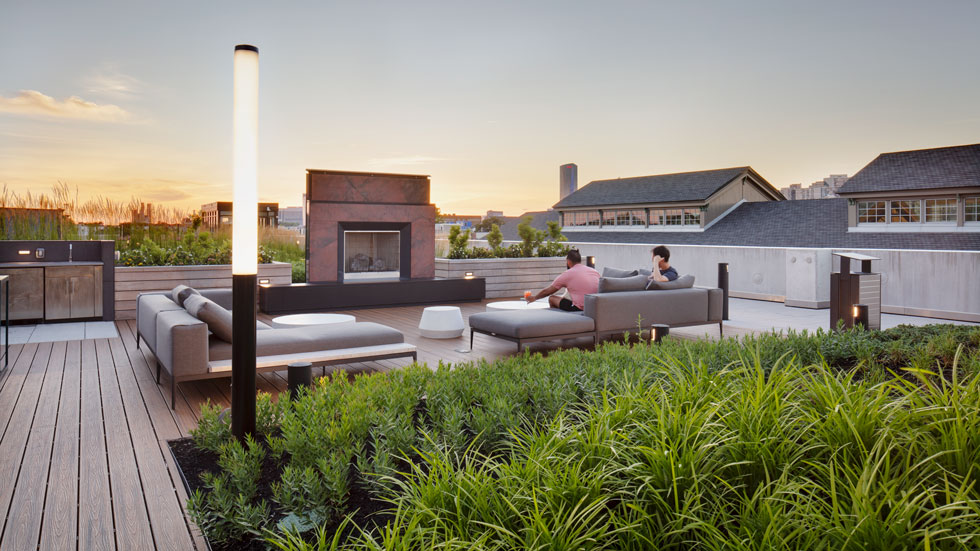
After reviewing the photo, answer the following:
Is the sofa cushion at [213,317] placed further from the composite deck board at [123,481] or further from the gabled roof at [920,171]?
the gabled roof at [920,171]

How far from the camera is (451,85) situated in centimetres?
1191

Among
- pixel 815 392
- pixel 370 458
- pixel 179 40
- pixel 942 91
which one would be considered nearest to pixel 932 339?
pixel 815 392

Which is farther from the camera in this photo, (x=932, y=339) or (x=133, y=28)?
(x=133, y=28)

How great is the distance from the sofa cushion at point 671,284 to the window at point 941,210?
14279 millimetres

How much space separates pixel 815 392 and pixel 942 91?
15.4 metres

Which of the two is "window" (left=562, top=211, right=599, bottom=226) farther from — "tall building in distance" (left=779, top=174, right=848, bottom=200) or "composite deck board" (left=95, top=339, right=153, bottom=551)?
"composite deck board" (left=95, top=339, right=153, bottom=551)

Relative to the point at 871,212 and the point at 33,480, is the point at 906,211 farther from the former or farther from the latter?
the point at 33,480

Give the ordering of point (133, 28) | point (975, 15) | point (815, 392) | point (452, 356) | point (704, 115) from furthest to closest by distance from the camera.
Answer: point (704, 115) → point (975, 15) → point (133, 28) → point (452, 356) → point (815, 392)

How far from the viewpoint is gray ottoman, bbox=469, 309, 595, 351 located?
5.83 meters

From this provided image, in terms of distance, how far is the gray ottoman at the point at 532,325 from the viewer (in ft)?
19.1

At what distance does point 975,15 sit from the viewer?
12.1 meters

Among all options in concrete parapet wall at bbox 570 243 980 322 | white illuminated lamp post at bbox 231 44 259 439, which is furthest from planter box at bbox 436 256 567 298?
white illuminated lamp post at bbox 231 44 259 439

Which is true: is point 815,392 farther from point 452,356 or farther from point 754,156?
point 754,156

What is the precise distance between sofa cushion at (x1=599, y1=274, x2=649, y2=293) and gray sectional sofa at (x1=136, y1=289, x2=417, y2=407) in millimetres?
2358
